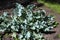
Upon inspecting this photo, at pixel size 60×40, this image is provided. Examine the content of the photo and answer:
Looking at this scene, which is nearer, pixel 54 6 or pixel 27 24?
pixel 27 24

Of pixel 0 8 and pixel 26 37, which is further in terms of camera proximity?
pixel 0 8

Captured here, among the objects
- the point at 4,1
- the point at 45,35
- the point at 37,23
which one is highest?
the point at 4,1

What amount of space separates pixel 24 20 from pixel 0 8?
2179 mm

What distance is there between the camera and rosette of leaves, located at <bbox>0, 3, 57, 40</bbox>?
616cm

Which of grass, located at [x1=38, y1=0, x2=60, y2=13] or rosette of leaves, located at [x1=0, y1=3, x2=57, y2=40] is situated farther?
grass, located at [x1=38, y1=0, x2=60, y2=13]

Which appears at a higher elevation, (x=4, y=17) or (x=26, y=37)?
→ (x=4, y=17)

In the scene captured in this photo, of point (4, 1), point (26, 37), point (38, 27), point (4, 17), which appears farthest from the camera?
point (4, 1)

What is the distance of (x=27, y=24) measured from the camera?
6.44 meters

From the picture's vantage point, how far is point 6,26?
6.57m

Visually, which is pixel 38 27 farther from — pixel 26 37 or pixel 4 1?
pixel 4 1

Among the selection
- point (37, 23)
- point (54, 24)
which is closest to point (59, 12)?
point (54, 24)

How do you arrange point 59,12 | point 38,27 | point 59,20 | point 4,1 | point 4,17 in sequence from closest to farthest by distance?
point 38,27
point 4,17
point 59,20
point 59,12
point 4,1

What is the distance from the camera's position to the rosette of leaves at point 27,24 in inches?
242

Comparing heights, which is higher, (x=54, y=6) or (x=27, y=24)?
(x=54, y=6)
